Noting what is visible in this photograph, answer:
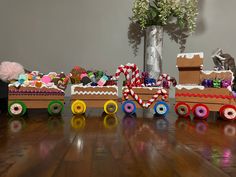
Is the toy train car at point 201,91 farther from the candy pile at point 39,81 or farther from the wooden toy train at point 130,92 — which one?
the candy pile at point 39,81

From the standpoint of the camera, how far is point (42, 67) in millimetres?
2738

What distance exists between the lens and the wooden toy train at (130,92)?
1754 mm

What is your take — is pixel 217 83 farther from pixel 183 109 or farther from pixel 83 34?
pixel 83 34

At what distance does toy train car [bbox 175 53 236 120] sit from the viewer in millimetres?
1725

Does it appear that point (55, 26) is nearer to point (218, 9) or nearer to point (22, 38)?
point (22, 38)

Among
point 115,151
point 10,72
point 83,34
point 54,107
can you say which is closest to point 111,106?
point 54,107

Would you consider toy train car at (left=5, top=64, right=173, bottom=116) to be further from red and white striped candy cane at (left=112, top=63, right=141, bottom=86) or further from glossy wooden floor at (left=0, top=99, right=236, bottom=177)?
glossy wooden floor at (left=0, top=99, right=236, bottom=177)

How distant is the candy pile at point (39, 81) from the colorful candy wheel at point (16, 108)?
110mm

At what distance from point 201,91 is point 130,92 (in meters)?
0.45

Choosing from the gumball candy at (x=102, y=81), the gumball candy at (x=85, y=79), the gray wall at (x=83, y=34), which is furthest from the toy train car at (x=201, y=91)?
the gray wall at (x=83, y=34)

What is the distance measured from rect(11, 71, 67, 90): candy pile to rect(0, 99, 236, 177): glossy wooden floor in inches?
19.4

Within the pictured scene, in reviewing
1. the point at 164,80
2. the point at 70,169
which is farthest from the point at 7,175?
the point at 164,80

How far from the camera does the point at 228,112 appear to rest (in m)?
1.69

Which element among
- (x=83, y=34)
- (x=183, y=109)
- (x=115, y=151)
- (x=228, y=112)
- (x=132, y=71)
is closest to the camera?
(x=115, y=151)
